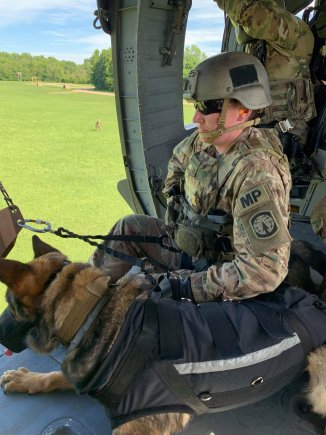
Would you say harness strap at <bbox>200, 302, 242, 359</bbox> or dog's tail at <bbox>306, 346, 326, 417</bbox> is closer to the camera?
harness strap at <bbox>200, 302, 242, 359</bbox>

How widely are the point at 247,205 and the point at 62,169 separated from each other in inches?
225

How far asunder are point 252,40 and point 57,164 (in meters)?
4.80

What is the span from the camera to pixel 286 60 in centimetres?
347

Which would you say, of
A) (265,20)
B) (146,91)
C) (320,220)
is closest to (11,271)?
(320,220)

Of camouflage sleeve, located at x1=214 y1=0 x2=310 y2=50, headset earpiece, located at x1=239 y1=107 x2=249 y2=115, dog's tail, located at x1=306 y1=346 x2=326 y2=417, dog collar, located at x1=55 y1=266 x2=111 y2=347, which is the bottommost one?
dog's tail, located at x1=306 y1=346 x2=326 y2=417

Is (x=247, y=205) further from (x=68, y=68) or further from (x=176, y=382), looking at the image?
(x=68, y=68)

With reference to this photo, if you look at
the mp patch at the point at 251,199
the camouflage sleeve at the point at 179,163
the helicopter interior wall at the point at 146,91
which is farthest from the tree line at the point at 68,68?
the mp patch at the point at 251,199

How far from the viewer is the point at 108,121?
11820 millimetres

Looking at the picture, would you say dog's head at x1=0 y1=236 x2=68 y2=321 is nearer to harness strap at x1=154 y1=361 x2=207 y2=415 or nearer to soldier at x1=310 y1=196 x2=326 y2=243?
harness strap at x1=154 y1=361 x2=207 y2=415

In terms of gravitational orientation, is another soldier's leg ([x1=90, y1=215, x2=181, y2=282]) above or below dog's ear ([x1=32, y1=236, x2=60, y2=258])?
below

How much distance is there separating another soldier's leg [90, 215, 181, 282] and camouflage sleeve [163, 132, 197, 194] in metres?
0.29

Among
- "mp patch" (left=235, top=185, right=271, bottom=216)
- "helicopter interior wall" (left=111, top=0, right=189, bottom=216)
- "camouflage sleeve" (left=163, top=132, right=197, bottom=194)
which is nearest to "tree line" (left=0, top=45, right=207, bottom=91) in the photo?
"helicopter interior wall" (left=111, top=0, right=189, bottom=216)

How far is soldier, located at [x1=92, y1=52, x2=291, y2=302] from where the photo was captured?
1853mm

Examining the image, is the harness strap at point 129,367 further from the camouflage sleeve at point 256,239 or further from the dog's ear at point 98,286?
the camouflage sleeve at point 256,239
